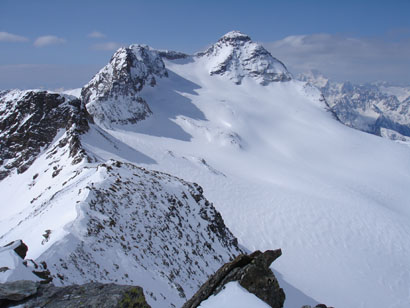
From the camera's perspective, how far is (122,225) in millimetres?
16500

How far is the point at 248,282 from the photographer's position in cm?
809

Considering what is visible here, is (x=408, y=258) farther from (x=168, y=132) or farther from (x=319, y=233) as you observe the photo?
(x=168, y=132)

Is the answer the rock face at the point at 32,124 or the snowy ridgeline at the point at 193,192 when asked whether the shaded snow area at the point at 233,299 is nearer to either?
the snowy ridgeline at the point at 193,192

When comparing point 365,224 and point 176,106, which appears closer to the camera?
point 365,224

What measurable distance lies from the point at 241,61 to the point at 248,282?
518 feet

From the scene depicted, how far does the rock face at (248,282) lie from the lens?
8023 mm

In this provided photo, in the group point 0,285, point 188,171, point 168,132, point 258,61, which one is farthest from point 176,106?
point 0,285

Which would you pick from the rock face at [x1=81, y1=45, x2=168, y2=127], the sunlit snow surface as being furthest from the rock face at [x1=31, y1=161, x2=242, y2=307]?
the rock face at [x1=81, y1=45, x2=168, y2=127]

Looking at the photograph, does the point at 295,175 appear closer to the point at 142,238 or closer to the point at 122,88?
the point at 122,88

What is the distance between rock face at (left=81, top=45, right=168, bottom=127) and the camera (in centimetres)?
7606

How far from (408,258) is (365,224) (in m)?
7.19

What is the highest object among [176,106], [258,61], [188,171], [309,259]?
[258,61]

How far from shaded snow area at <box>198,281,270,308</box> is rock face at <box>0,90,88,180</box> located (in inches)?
1359

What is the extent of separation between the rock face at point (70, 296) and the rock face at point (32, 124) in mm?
32935
